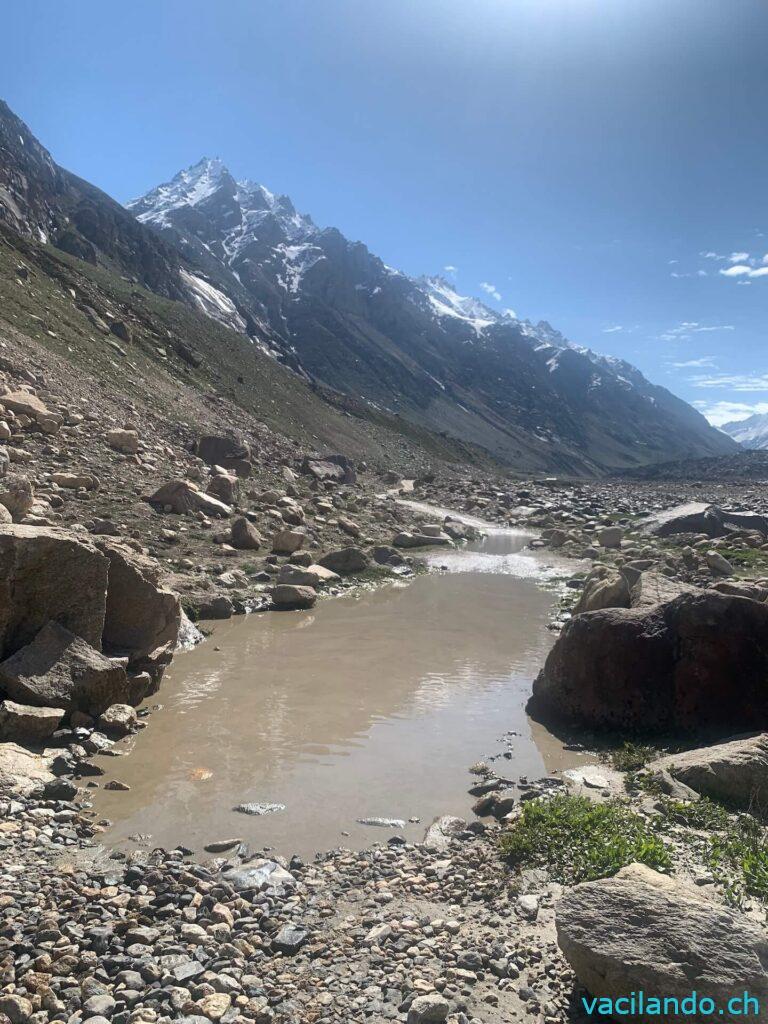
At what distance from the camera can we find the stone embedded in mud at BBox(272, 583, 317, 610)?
733 inches

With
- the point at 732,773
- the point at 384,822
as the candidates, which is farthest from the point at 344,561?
the point at 732,773

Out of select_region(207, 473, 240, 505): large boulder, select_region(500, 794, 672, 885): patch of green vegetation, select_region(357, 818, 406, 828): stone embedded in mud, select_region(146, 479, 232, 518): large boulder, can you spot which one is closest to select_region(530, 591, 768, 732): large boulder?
select_region(500, 794, 672, 885): patch of green vegetation

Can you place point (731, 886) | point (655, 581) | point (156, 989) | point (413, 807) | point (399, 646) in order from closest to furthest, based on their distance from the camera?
point (156, 989) → point (731, 886) → point (413, 807) → point (655, 581) → point (399, 646)

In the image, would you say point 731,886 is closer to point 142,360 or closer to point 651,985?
point 651,985

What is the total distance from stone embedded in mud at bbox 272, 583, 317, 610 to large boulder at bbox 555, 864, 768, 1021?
14470 millimetres

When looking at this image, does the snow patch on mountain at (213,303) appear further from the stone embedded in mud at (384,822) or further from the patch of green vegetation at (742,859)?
the patch of green vegetation at (742,859)

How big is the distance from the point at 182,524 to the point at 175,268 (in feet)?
367

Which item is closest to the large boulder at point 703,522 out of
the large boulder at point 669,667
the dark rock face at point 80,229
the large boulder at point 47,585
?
the large boulder at point 669,667

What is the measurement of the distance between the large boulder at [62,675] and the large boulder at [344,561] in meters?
13.7

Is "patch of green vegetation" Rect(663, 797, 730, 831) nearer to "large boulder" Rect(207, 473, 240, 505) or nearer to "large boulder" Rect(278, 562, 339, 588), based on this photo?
"large boulder" Rect(278, 562, 339, 588)

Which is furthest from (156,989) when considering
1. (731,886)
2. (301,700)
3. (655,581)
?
(655,581)

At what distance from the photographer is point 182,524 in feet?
74.0

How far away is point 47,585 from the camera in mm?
9906

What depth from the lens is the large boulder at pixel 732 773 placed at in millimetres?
7359
